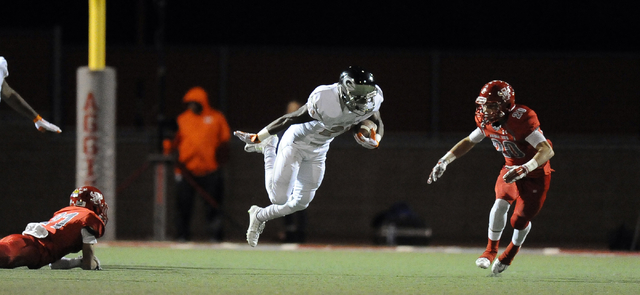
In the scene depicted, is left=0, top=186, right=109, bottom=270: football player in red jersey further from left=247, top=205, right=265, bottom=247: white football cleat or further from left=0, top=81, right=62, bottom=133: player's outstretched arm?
left=247, top=205, right=265, bottom=247: white football cleat

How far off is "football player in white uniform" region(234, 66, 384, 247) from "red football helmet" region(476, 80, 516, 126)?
0.76 m

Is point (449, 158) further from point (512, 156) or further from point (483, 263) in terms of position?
point (483, 263)

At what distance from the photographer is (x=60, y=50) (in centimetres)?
1166

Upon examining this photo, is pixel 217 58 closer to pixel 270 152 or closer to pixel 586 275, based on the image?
pixel 270 152

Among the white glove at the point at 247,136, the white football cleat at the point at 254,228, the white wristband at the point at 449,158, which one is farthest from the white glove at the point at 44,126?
the white wristband at the point at 449,158

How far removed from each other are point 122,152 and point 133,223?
89cm

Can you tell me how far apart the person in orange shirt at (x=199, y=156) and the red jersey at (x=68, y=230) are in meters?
4.31

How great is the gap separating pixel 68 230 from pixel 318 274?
1.83 meters

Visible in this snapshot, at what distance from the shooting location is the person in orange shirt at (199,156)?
11.1m

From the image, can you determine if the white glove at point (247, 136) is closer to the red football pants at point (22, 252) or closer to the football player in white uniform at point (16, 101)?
the football player in white uniform at point (16, 101)

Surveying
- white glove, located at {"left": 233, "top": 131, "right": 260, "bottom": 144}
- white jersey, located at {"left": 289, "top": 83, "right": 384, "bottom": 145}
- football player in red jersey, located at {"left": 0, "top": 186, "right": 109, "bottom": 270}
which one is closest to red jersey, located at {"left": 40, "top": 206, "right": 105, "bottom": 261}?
football player in red jersey, located at {"left": 0, "top": 186, "right": 109, "bottom": 270}

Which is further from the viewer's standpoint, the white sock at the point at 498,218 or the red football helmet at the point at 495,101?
the white sock at the point at 498,218

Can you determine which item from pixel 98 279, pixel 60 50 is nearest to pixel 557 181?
pixel 60 50

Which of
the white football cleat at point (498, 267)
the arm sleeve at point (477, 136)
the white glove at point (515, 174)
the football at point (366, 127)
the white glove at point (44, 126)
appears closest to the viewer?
the white glove at point (515, 174)
